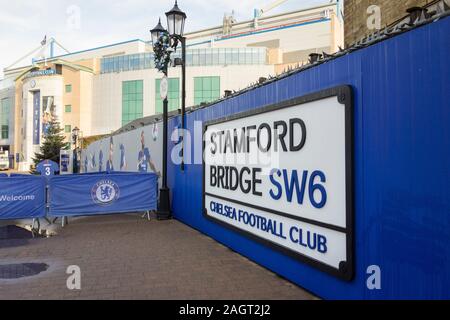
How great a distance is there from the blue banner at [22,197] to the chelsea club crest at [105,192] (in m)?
1.31

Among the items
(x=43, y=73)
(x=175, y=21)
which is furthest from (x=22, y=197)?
(x=43, y=73)

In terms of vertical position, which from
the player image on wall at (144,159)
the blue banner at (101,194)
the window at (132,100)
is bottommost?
the blue banner at (101,194)

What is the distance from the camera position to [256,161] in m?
6.45

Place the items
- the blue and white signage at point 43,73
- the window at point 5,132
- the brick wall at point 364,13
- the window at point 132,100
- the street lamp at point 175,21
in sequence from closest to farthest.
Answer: the brick wall at point 364,13, the street lamp at point 175,21, the window at point 132,100, the blue and white signage at point 43,73, the window at point 5,132

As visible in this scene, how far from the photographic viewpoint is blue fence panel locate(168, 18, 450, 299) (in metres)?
3.29

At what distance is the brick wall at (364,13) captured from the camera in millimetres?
8203

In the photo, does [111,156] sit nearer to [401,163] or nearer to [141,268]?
[141,268]

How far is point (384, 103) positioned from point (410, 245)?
4.46 ft

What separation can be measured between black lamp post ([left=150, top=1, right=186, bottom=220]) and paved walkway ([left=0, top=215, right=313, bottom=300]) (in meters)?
1.64

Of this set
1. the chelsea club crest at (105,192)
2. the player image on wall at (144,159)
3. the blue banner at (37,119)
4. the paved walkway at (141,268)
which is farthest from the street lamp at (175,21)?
the blue banner at (37,119)

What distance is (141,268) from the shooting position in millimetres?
6195

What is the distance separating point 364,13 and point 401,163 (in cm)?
737

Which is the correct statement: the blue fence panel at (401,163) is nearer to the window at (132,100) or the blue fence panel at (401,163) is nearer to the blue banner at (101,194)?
the blue banner at (101,194)

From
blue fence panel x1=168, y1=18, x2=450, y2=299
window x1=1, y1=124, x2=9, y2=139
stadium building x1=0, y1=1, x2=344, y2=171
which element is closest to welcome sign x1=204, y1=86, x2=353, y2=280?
blue fence panel x1=168, y1=18, x2=450, y2=299
